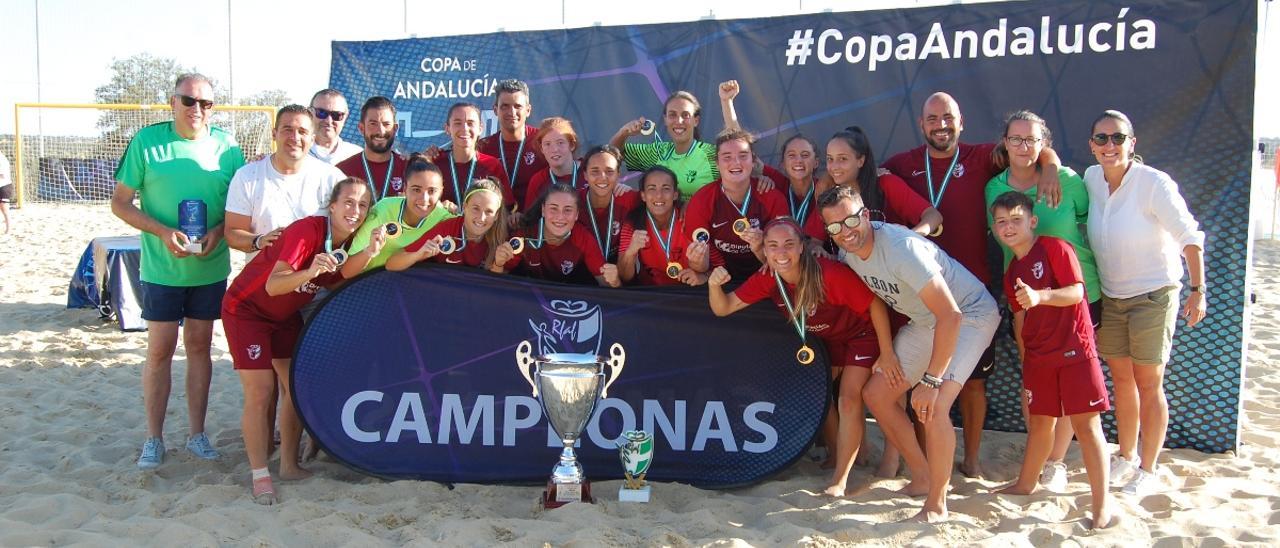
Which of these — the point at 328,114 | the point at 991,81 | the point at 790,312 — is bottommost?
the point at 790,312

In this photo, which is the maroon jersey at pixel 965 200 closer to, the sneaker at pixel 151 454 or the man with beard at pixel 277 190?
the man with beard at pixel 277 190

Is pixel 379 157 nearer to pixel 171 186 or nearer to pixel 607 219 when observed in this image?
pixel 171 186

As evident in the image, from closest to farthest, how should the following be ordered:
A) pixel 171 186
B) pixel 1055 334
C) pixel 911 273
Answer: pixel 911 273, pixel 1055 334, pixel 171 186

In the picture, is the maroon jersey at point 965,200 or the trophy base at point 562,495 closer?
the trophy base at point 562,495

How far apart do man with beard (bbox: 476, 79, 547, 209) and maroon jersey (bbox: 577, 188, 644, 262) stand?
0.66 meters

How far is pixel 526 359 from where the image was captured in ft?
14.0

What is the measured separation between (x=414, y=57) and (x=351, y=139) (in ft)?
2.54

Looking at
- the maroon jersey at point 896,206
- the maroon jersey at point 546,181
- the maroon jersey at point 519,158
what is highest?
the maroon jersey at point 519,158

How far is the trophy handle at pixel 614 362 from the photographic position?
13.3ft

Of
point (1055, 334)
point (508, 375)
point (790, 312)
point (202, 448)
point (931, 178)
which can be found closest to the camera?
point (1055, 334)

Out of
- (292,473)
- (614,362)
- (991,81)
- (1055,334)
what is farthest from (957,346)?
(292,473)

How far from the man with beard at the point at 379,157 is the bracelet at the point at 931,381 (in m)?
2.72

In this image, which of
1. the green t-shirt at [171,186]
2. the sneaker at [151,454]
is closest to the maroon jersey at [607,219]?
the green t-shirt at [171,186]

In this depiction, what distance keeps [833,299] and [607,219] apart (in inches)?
46.4
